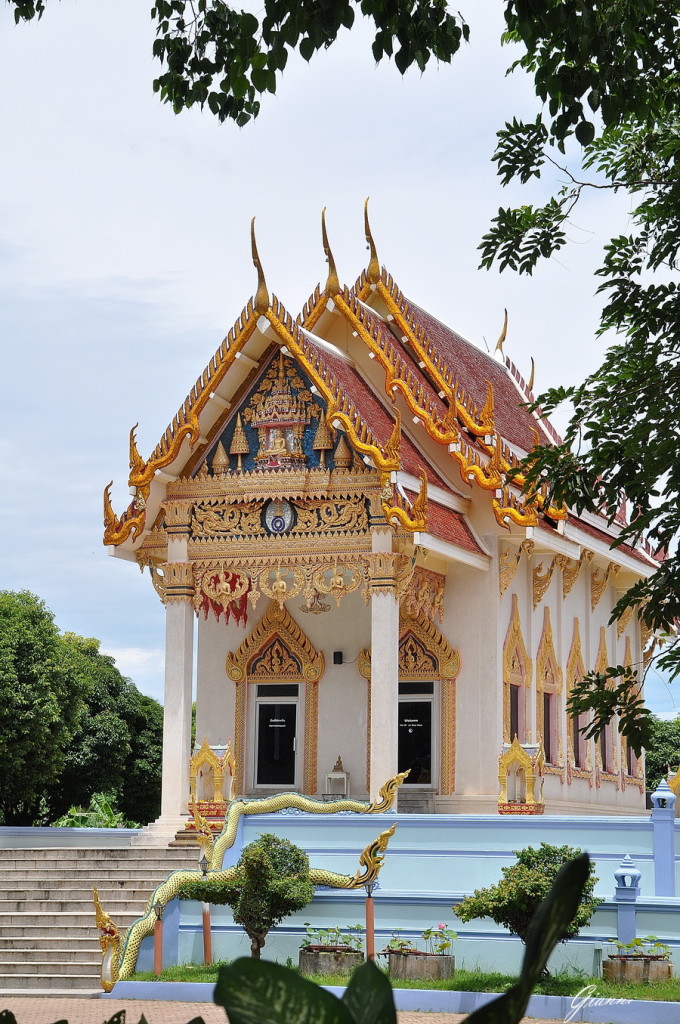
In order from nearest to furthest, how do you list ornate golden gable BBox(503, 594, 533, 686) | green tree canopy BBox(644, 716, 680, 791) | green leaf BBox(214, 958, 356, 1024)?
green leaf BBox(214, 958, 356, 1024)
ornate golden gable BBox(503, 594, 533, 686)
green tree canopy BBox(644, 716, 680, 791)

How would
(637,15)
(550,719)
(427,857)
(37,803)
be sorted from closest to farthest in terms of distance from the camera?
1. (637,15)
2. (427,857)
3. (550,719)
4. (37,803)

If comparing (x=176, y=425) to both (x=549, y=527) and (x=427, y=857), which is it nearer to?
(x=549, y=527)

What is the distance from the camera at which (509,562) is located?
52.5 ft

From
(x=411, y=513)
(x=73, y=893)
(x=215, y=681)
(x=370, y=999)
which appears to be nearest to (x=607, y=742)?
(x=215, y=681)

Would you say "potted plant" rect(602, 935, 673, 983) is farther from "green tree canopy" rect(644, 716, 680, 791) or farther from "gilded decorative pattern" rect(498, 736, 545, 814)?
"green tree canopy" rect(644, 716, 680, 791)

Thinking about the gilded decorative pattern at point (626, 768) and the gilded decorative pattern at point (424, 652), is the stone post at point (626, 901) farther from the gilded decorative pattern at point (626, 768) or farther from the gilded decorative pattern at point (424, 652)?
the gilded decorative pattern at point (626, 768)

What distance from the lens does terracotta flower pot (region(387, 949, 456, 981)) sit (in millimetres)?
10750

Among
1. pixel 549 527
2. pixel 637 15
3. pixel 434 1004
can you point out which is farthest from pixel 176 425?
pixel 637 15

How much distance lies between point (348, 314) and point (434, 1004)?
27.4 feet

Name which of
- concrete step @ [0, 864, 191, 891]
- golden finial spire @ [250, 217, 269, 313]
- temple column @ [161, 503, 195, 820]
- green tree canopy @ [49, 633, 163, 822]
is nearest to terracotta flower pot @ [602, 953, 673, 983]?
concrete step @ [0, 864, 191, 891]

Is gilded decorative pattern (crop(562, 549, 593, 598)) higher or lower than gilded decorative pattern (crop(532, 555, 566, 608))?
higher

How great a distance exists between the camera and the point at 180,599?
15297 mm

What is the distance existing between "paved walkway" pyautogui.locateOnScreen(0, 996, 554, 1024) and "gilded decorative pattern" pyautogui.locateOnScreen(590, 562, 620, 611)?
381 inches

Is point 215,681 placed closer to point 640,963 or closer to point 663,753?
point 640,963
